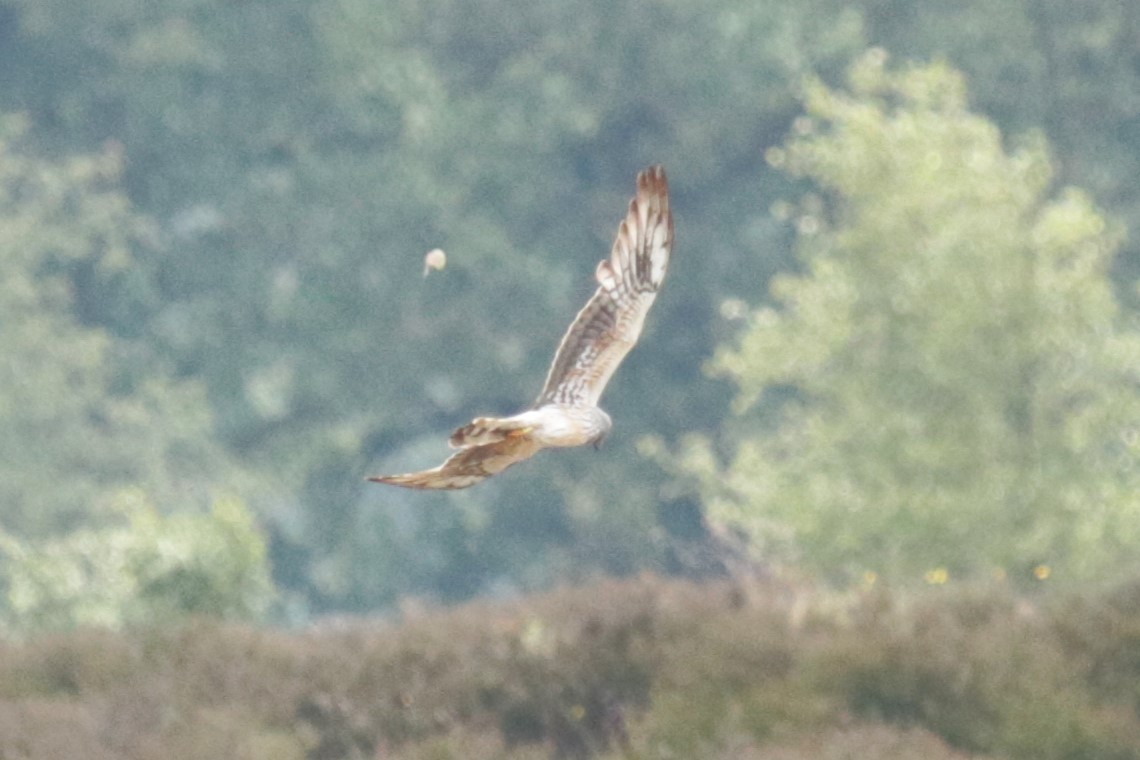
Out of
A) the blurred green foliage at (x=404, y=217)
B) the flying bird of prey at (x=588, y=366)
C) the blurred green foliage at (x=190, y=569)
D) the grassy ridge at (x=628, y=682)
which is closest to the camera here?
the flying bird of prey at (x=588, y=366)

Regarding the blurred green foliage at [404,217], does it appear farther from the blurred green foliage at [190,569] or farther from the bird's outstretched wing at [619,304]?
the bird's outstretched wing at [619,304]

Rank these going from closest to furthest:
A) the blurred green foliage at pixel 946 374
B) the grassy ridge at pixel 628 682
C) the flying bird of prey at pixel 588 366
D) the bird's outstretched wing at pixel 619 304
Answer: the flying bird of prey at pixel 588 366 → the bird's outstretched wing at pixel 619 304 → the grassy ridge at pixel 628 682 → the blurred green foliage at pixel 946 374

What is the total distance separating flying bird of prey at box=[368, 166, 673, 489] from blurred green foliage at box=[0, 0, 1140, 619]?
26.6 m

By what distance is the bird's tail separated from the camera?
644cm

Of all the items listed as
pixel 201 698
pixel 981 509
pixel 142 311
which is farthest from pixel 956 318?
pixel 142 311

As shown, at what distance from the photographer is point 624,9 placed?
1432 inches

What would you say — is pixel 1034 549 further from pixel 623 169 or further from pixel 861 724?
pixel 623 169

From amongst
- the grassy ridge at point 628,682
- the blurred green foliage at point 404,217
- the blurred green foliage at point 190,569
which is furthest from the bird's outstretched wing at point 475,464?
the blurred green foliage at point 404,217

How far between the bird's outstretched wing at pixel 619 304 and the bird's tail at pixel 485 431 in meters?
0.28

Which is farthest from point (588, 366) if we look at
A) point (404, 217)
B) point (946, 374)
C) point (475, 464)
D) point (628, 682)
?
point (404, 217)

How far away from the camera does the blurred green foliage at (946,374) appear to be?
22.1 m

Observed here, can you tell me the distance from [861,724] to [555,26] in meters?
27.4

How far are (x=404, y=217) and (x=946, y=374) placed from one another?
15.2 meters

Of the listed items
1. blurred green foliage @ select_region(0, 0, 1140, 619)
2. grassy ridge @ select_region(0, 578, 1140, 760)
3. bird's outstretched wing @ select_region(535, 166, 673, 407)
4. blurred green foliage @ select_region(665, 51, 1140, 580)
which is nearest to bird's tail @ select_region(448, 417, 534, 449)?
bird's outstretched wing @ select_region(535, 166, 673, 407)
